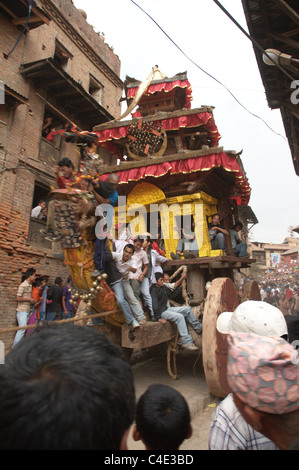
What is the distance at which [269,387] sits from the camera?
4.09 ft

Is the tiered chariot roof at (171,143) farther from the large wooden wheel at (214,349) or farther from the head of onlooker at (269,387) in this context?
the head of onlooker at (269,387)

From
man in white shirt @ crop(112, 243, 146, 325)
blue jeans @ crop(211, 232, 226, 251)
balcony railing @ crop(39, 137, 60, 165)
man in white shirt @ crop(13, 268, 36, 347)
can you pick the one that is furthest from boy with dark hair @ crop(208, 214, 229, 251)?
balcony railing @ crop(39, 137, 60, 165)

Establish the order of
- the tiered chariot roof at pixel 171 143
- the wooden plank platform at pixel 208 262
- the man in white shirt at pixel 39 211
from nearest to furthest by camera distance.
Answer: the wooden plank platform at pixel 208 262 → the tiered chariot roof at pixel 171 143 → the man in white shirt at pixel 39 211

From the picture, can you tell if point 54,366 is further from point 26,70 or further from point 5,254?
point 26,70

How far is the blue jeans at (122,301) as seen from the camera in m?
4.54

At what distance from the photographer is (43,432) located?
0.73m

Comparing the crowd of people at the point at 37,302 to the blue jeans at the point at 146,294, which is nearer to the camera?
the blue jeans at the point at 146,294

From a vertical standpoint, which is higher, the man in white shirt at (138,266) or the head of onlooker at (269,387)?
the man in white shirt at (138,266)

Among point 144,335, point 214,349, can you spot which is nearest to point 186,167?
point 144,335

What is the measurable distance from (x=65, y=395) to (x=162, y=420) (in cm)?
137

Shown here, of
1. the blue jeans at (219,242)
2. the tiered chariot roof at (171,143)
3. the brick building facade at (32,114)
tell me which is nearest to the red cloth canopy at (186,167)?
the tiered chariot roof at (171,143)

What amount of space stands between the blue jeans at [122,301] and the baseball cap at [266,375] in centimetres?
329

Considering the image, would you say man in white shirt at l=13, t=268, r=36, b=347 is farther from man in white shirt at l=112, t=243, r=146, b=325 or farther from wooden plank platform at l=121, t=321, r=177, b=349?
wooden plank platform at l=121, t=321, r=177, b=349

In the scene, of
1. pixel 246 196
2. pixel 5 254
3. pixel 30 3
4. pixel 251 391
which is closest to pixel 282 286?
pixel 246 196
